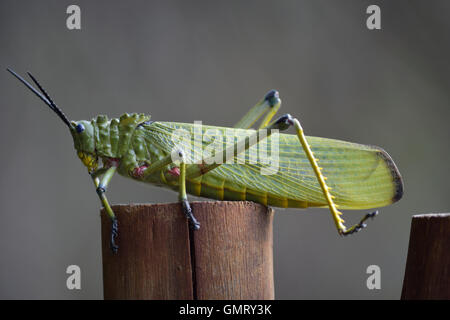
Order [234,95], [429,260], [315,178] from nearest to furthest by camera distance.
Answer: [429,260]
[315,178]
[234,95]

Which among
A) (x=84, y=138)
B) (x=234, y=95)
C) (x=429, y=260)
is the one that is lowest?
(x=429, y=260)

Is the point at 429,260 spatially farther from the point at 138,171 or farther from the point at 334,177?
the point at 138,171

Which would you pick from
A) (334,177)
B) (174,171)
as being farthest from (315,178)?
(174,171)

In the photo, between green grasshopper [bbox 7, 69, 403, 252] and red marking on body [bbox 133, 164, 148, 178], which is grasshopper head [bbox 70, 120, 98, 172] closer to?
green grasshopper [bbox 7, 69, 403, 252]

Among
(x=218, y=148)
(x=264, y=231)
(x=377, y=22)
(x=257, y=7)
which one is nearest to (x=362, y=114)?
(x=377, y=22)

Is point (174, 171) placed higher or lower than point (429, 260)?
higher

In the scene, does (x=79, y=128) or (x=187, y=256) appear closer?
(x=187, y=256)

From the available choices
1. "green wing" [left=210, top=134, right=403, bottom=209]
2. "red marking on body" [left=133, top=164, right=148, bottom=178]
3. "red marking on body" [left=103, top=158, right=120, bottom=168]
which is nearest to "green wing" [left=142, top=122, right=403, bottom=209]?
"green wing" [left=210, top=134, right=403, bottom=209]
